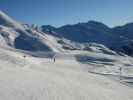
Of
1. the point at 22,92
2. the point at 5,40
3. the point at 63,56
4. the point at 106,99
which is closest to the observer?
the point at 22,92

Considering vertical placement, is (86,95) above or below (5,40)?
below

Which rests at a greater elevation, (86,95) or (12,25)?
(12,25)

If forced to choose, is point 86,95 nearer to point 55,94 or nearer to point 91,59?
point 55,94

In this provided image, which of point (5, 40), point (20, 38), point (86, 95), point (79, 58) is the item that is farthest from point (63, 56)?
point (20, 38)

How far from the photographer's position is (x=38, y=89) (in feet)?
63.1

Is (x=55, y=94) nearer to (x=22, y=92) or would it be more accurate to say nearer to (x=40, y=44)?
(x=22, y=92)

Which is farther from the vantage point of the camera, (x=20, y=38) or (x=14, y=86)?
(x=20, y=38)

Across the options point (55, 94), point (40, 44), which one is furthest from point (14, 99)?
point (40, 44)

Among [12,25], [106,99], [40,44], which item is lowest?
[106,99]

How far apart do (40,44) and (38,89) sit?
126063 millimetres

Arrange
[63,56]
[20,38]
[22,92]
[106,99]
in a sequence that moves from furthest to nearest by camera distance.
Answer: [20,38]
[63,56]
[106,99]
[22,92]

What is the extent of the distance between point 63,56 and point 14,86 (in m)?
61.5

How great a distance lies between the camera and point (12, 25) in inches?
7564

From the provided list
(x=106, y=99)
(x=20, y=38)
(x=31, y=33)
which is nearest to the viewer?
(x=106, y=99)
